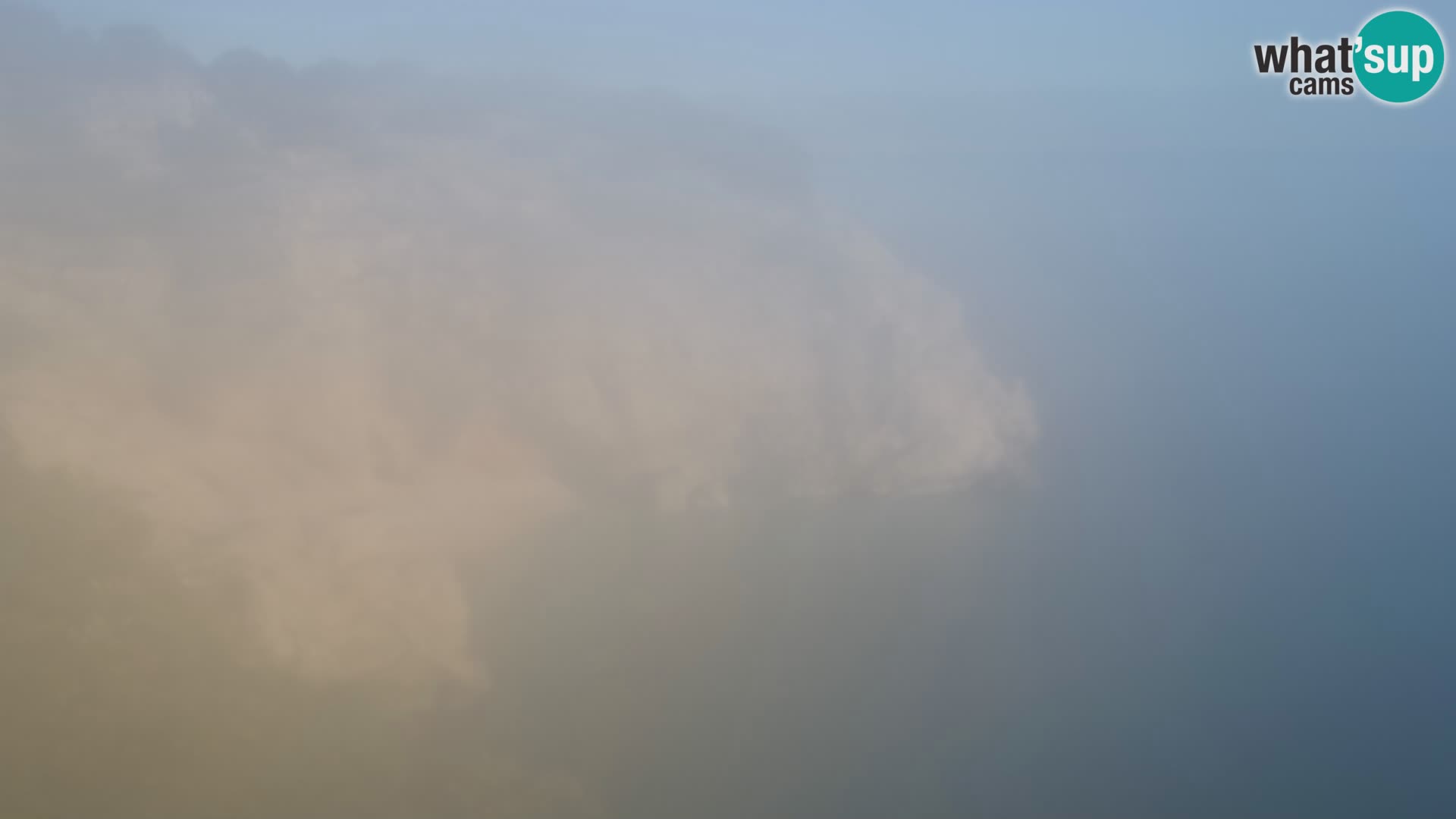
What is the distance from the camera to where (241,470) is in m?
2.78

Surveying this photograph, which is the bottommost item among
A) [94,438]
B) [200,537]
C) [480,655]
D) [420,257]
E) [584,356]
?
[480,655]

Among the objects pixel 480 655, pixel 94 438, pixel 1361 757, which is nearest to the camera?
pixel 94 438

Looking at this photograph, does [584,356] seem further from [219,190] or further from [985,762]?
[985,762]

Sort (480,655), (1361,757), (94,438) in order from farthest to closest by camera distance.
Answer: (1361,757), (480,655), (94,438)

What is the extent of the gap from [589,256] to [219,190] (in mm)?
1011

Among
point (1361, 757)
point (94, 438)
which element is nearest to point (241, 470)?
point (94, 438)

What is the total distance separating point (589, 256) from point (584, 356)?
0.28 meters

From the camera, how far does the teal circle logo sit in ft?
9.11

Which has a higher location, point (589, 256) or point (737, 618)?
point (589, 256)

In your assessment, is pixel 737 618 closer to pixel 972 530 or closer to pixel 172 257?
pixel 972 530

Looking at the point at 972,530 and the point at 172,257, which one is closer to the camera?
the point at 172,257

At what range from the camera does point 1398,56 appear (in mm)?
2811

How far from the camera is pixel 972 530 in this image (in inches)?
118

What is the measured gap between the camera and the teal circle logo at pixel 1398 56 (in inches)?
109
